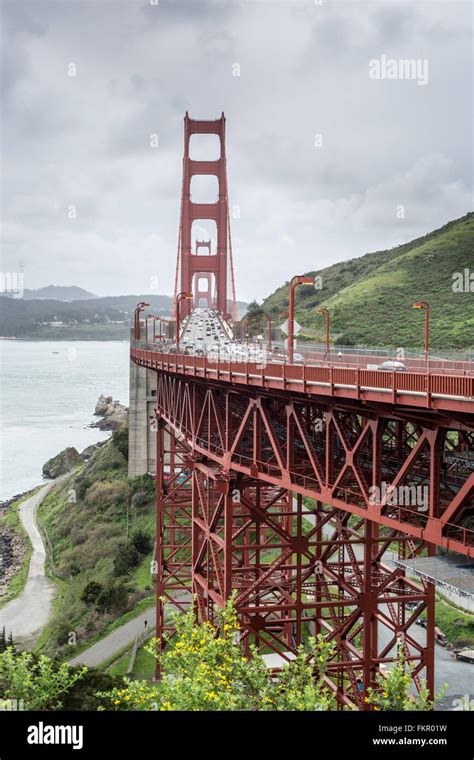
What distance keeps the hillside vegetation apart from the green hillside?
2053cm

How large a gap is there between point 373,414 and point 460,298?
2104 inches

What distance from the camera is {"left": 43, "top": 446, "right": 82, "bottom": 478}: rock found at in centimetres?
7938

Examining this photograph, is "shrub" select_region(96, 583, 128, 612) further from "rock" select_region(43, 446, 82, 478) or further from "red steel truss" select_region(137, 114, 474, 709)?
"rock" select_region(43, 446, 82, 478)

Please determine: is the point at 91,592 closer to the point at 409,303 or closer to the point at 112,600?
the point at 112,600

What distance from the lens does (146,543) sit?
4228 centimetres

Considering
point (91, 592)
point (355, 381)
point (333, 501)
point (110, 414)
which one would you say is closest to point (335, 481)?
point (333, 501)

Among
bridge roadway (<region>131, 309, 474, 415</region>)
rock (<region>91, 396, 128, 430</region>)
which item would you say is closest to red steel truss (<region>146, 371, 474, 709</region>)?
bridge roadway (<region>131, 309, 474, 415</region>)

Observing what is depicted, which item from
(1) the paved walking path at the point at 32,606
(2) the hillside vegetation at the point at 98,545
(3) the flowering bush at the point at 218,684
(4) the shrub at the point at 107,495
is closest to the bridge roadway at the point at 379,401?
(3) the flowering bush at the point at 218,684

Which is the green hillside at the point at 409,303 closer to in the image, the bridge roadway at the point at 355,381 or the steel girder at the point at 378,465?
the steel girder at the point at 378,465

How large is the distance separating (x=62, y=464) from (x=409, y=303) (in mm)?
41867

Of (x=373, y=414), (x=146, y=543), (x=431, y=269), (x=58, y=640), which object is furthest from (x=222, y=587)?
(x=431, y=269)

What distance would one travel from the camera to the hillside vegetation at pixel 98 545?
34781mm
